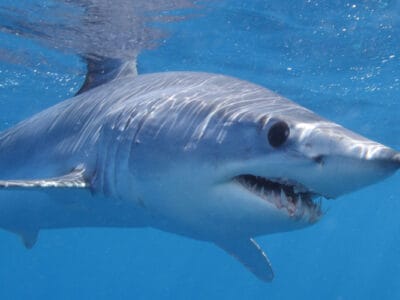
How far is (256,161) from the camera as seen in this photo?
3.13 metres

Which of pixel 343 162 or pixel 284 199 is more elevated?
pixel 343 162

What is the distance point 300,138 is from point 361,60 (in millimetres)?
12175

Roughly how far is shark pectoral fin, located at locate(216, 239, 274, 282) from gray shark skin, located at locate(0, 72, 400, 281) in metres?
0.02

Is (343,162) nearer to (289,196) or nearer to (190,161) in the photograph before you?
(289,196)

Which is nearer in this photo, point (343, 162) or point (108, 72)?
point (343, 162)

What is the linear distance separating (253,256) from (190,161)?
2.66 metres

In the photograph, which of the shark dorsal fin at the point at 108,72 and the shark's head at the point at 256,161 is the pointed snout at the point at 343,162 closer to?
the shark's head at the point at 256,161

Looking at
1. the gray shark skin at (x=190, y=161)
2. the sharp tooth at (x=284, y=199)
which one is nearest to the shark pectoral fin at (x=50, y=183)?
the gray shark skin at (x=190, y=161)

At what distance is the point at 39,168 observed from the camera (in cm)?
546

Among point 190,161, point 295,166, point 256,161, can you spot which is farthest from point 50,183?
point 295,166

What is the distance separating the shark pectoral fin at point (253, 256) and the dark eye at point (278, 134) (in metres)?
2.46

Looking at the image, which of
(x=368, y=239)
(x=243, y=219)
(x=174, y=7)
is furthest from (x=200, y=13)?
(x=368, y=239)

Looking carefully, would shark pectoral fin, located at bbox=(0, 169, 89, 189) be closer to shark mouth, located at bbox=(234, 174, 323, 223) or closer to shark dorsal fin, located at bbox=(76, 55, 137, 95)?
shark mouth, located at bbox=(234, 174, 323, 223)

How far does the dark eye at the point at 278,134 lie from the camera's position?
10.0 feet
